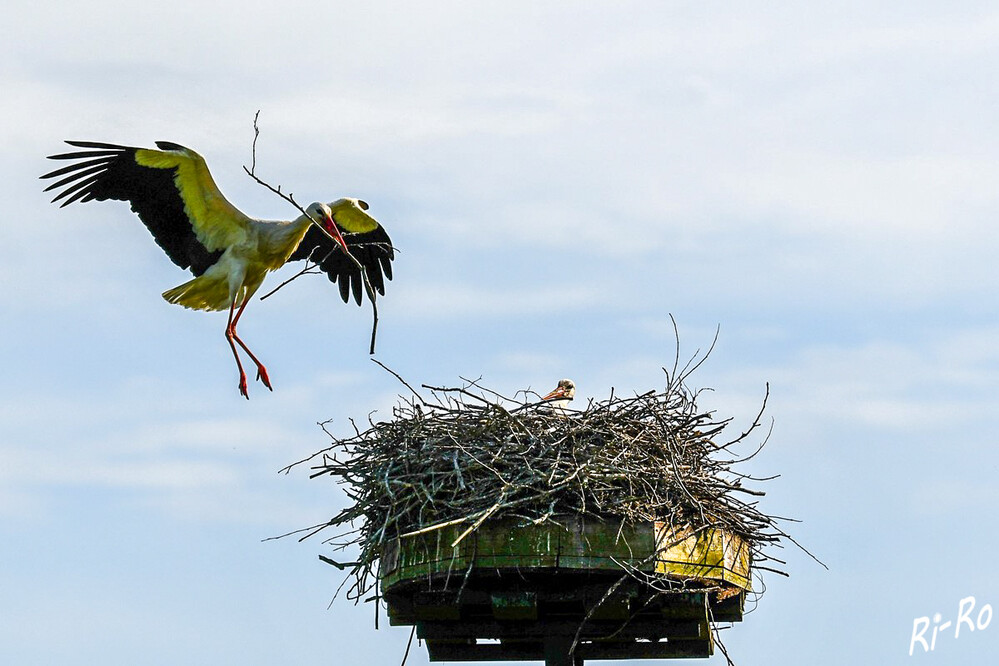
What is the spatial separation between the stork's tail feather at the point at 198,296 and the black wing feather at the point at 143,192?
0.36ft

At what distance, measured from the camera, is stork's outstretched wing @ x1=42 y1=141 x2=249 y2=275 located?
10.2 m

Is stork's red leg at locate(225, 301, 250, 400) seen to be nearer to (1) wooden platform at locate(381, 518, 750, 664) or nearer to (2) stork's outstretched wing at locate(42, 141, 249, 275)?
(2) stork's outstretched wing at locate(42, 141, 249, 275)

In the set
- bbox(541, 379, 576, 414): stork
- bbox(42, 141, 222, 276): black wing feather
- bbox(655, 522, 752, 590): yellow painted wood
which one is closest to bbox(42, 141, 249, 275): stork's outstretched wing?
bbox(42, 141, 222, 276): black wing feather

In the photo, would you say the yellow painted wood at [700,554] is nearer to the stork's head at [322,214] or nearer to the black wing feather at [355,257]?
the stork's head at [322,214]

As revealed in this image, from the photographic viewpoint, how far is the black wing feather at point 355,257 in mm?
11398

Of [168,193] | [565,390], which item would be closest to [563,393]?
[565,390]

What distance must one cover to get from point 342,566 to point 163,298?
470 cm

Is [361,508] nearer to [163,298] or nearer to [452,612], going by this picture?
[452,612]

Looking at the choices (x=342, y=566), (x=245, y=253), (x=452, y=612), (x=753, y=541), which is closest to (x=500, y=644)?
(x=452, y=612)

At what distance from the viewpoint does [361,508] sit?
730 centimetres

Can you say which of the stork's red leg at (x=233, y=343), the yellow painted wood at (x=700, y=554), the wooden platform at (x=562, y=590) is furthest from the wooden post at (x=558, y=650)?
the stork's red leg at (x=233, y=343)

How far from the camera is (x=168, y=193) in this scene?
1048 centimetres

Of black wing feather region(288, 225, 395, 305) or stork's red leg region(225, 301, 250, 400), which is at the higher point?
black wing feather region(288, 225, 395, 305)

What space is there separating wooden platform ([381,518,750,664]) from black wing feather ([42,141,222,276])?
4.60 metres
